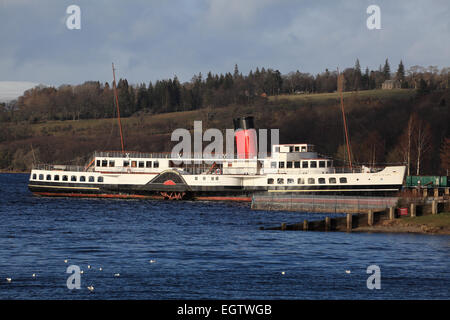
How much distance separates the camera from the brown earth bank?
165ft

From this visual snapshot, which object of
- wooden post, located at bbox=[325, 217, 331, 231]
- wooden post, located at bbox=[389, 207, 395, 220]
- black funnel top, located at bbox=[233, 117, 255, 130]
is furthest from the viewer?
black funnel top, located at bbox=[233, 117, 255, 130]

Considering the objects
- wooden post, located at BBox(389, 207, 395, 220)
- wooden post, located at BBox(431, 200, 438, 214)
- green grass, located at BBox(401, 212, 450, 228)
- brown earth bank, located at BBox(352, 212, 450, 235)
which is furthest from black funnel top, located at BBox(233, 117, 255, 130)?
green grass, located at BBox(401, 212, 450, 228)

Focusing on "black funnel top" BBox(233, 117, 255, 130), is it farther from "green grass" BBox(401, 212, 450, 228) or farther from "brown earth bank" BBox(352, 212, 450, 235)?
"green grass" BBox(401, 212, 450, 228)

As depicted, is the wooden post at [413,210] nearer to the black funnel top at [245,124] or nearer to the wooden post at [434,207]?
the wooden post at [434,207]

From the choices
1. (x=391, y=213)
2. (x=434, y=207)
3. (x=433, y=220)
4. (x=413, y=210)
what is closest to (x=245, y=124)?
(x=391, y=213)

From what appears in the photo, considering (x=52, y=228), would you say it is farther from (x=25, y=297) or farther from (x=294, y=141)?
(x=294, y=141)

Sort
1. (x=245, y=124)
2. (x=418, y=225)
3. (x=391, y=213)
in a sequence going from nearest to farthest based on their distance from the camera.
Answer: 1. (x=418, y=225)
2. (x=391, y=213)
3. (x=245, y=124)

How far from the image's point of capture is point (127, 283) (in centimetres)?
3559

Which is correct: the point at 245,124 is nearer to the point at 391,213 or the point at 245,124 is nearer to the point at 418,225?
the point at 391,213

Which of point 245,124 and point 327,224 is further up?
point 245,124

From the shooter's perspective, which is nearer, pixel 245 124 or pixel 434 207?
pixel 434 207

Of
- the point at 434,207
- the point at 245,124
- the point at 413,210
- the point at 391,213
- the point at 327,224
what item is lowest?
the point at 327,224

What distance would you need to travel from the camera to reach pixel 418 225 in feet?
168

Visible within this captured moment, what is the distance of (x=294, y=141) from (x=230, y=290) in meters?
139
